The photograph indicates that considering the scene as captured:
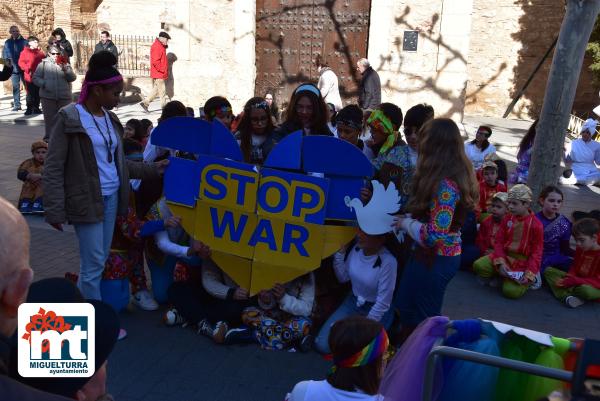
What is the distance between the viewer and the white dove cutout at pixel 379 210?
13.1ft

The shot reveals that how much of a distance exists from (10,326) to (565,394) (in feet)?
5.42

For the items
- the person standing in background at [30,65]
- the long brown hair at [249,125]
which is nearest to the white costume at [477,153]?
the long brown hair at [249,125]

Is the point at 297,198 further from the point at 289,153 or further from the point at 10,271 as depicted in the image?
the point at 10,271

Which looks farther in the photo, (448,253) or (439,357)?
(448,253)

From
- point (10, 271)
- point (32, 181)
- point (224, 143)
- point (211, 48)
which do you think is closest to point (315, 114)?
point (224, 143)

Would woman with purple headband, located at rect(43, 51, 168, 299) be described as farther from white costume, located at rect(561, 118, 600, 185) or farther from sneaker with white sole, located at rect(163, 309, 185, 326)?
white costume, located at rect(561, 118, 600, 185)

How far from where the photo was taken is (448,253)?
3768 millimetres

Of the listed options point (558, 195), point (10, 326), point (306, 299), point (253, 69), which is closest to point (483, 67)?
point (253, 69)

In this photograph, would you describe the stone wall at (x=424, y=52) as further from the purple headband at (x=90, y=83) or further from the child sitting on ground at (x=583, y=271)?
the purple headband at (x=90, y=83)

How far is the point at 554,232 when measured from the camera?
584 centimetres

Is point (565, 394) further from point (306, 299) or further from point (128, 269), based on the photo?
point (128, 269)

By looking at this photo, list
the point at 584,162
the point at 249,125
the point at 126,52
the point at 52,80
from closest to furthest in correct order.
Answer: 1. the point at 249,125
2. the point at 584,162
3. the point at 52,80
4. the point at 126,52

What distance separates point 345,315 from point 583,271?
99.5 inches

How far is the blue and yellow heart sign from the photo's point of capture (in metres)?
4.18
